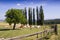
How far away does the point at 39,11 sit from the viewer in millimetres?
81500

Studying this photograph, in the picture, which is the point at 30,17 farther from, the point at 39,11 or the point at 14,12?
the point at 14,12

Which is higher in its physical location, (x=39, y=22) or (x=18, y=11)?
(x=18, y=11)

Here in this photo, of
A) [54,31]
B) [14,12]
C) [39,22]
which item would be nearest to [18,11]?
[14,12]

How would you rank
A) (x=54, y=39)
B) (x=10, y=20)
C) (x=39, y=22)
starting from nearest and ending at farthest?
(x=54, y=39)
(x=10, y=20)
(x=39, y=22)

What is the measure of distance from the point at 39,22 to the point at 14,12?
27.5 m

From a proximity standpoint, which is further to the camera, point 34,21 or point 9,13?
point 34,21

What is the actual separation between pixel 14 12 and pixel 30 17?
28.4 meters

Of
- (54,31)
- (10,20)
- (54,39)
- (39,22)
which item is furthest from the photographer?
(39,22)

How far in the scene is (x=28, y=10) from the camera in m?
83.9

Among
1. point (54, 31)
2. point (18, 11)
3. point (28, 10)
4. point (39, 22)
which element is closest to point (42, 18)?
point (39, 22)

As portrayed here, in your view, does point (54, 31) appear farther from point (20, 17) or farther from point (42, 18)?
point (42, 18)

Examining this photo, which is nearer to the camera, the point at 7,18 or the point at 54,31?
the point at 54,31

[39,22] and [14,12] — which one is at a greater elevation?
[14,12]

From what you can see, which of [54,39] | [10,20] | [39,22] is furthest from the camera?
[39,22]
